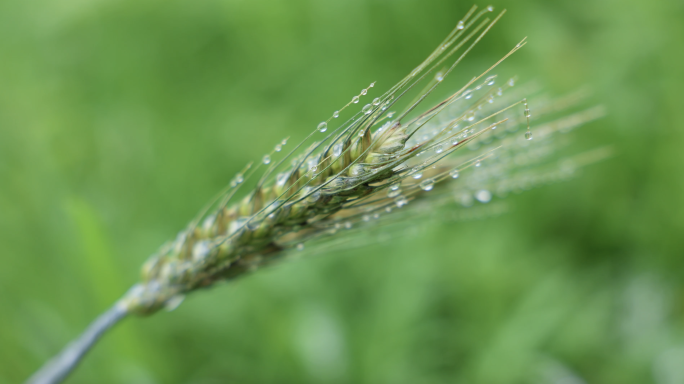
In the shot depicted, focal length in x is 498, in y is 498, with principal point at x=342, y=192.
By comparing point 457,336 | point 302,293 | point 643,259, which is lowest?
point 643,259

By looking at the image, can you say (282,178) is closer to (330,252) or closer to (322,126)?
(322,126)

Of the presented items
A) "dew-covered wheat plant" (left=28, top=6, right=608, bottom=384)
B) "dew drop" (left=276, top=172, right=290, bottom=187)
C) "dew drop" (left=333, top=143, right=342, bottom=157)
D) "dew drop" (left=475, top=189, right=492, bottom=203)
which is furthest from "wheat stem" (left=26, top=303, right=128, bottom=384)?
"dew drop" (left=475, top=189, right=492, bottom=203)

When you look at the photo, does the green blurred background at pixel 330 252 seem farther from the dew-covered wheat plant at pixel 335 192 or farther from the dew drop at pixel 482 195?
the dew drop at pixel 482 195

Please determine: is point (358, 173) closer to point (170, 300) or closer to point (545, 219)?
point (170, 300)

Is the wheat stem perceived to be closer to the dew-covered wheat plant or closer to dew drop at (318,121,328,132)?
the dew-covered wheat plant

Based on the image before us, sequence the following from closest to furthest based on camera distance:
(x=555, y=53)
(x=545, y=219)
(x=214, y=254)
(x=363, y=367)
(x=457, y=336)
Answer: (x=214, y=254)
(x=363, y=367)
(x=457, y=336)
(x=545, y=219)
(x=555, y=53)

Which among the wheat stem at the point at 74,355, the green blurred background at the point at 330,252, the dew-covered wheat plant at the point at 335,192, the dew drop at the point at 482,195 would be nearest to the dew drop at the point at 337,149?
the dew-covered wheat plant at the point at 335,192

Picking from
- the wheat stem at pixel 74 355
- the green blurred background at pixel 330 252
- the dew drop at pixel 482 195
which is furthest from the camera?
the green blurred background at pixel 330 252

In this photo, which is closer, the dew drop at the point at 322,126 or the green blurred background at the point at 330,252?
the dew drop at the point at 322,126

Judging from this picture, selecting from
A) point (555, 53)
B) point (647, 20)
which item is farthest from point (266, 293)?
point (647, 20)
